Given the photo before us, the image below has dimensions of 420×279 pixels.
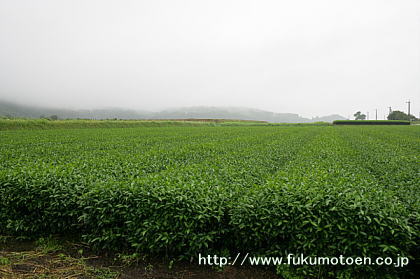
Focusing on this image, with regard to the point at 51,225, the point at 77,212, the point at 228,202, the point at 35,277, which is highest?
the point at 228,202

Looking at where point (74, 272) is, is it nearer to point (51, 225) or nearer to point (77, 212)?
point (77, 212)

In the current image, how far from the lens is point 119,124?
2025 inches

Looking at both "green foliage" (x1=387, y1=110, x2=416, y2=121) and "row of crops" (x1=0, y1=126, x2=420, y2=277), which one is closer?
"row of crops" (x1=0, y1=126, x2=420, y2=277)

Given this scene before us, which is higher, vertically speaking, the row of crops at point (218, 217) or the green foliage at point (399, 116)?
the green foliage at point (399, 116)

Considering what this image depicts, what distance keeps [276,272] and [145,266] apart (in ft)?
7.02

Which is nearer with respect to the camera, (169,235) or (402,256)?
(402,256)

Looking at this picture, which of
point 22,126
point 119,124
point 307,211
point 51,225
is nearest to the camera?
point 307,211

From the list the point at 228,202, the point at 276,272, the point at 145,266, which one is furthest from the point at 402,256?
the point at 145,266

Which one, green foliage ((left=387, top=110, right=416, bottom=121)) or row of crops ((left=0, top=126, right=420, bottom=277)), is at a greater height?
green foliage ((left=387, top=110, right=416, bottom=121))

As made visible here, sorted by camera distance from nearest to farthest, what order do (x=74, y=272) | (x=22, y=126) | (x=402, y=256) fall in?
(x=402, y=256)
(x=74, y=272)
(x=22, y=126)

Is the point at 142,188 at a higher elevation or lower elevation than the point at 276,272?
higher

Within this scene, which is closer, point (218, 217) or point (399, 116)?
point (218, 217)

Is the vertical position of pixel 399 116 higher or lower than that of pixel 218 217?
higher

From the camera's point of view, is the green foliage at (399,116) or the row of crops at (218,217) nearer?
the row of crops at (218,217)
